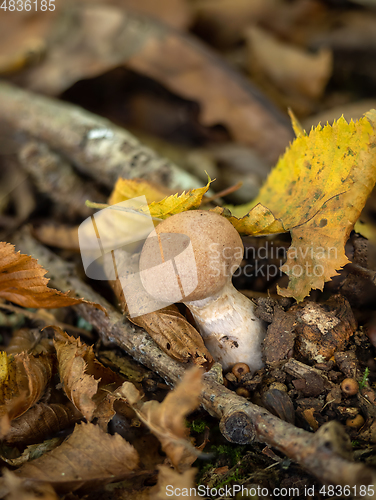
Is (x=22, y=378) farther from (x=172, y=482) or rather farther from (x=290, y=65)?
(x=290, y=65)

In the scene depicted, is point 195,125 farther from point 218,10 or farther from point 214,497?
point 214,497

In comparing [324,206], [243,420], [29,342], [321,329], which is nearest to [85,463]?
[243,420]

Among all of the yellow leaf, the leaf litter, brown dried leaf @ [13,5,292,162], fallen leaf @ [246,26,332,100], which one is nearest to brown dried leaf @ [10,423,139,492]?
the leaf litter

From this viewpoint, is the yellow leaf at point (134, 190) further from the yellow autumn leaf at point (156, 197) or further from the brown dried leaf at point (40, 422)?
the brown dried leaf at point (40, 422)

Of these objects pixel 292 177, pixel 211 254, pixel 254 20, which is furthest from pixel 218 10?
pixel 211 254

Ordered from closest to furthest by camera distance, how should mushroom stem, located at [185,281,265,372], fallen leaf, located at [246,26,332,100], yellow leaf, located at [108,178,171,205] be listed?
mushroom stem, located at [185,281,265,372]
yellow leaf, located at [108,178,171,205]
fallen leaf, located at [246,26,332,100]

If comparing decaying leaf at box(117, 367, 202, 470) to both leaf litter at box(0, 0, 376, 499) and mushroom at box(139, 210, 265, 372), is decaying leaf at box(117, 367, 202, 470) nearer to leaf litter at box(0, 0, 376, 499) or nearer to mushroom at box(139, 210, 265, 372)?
leaf litter at box(0, 0, 376, 499)
